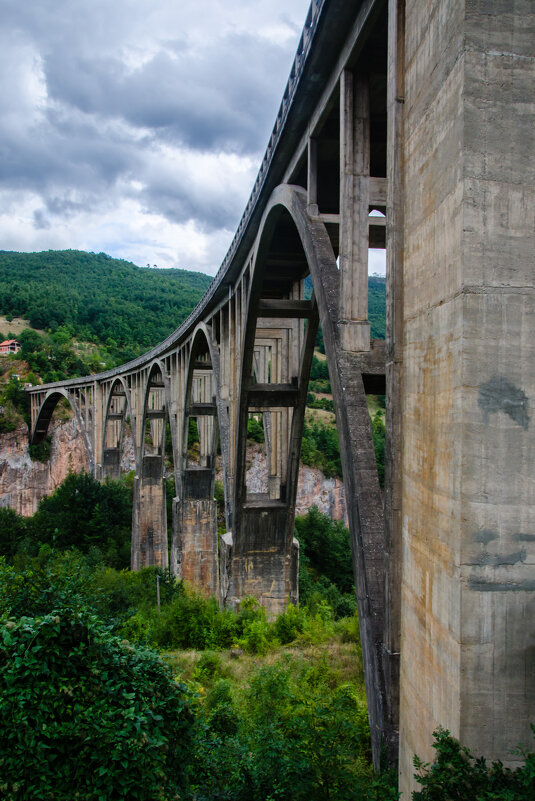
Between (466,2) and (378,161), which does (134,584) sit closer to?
(378,161)

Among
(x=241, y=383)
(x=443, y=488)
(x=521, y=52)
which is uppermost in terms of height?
(x=521, y=52)

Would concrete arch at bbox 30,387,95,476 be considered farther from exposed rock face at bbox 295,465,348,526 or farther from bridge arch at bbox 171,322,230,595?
bridge arch at bbox 171,322,230,595

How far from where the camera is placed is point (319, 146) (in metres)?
9.89

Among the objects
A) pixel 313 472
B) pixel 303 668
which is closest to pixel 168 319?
pixel 313 472

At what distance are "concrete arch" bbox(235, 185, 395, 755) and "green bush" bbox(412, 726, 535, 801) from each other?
1534 mm

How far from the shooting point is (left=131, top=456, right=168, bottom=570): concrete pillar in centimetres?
3325

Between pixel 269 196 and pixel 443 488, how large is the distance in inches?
386

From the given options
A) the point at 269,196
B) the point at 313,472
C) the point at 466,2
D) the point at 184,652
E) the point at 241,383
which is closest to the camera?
the point at 466,2

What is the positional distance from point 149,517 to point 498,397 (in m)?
31.6

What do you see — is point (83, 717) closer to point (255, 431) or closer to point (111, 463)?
point (111, 463)

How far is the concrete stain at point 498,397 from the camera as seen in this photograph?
3.75 meters

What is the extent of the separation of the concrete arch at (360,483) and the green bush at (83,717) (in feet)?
6.68

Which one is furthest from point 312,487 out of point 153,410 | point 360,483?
point 360,483

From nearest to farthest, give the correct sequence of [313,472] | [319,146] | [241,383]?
[319,146] → [241,383] → [313,472]
